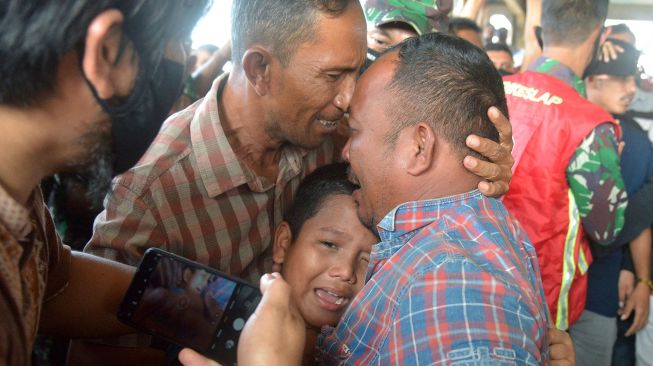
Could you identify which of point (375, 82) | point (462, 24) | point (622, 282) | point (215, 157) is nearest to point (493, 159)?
point (375, 82)

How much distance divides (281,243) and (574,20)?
5.46ft

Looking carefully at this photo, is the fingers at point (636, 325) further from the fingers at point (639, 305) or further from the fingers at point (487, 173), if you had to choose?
the fingers at point (487, 173)

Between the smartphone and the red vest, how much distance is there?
4.73 feet

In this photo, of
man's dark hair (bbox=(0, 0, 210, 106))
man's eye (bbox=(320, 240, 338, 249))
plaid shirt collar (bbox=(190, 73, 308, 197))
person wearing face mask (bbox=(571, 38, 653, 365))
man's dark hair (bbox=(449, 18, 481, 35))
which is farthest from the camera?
man's dark hair (bbox=(449, 18, 481, 35))

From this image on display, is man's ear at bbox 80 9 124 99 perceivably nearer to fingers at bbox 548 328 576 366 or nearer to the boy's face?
the boy's face

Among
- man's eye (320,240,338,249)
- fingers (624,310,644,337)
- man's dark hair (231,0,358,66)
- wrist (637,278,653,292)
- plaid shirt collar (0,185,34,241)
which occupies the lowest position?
fingers (624,310,644,337)

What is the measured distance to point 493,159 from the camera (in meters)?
1.42

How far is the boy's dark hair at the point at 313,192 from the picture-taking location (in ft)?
6.33

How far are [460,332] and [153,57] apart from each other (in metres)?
0.69

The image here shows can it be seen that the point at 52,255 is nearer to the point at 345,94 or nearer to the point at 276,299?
the point at 276,299

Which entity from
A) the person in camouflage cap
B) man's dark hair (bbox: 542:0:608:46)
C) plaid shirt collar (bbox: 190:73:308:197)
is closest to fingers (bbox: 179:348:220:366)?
plaid shirt collar (bbox: 190:73:308:197)

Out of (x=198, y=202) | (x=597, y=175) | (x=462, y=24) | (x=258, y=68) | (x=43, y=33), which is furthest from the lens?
(x=462, y=24)

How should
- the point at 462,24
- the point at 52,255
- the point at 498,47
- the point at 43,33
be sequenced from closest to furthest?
the point at 43,33 → the point at 52,255 → the point at 462,24 → the point at 498,47

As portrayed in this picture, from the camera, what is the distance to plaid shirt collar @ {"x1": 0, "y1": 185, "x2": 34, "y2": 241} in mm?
906
